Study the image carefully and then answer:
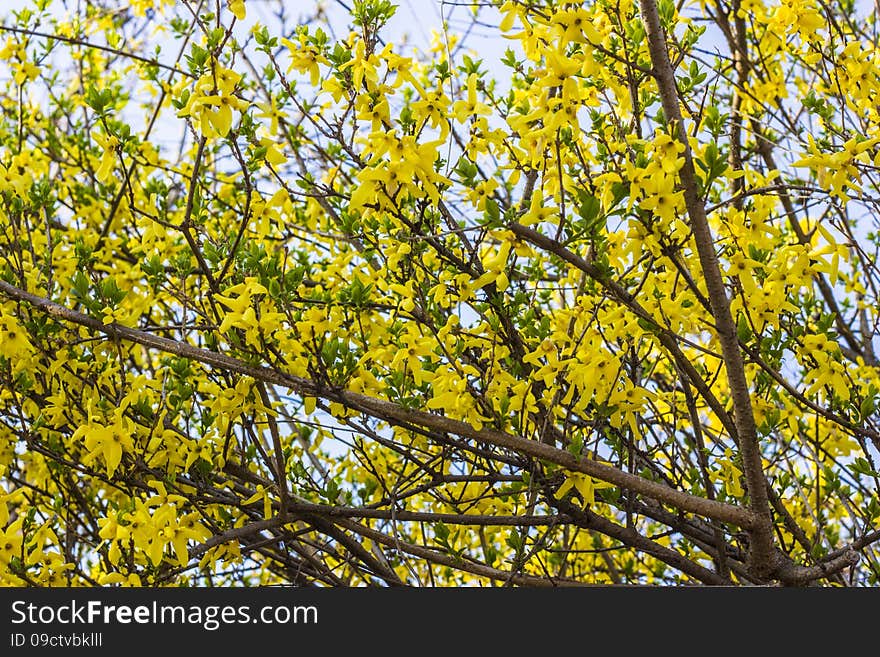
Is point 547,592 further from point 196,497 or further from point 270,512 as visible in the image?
point 196,497

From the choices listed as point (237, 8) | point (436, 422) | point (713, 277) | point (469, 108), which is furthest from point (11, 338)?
point (713, 277)

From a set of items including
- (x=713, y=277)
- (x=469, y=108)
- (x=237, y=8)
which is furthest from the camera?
(x=469, y=108)

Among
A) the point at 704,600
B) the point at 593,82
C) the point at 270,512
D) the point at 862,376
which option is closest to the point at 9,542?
the point at 270,512

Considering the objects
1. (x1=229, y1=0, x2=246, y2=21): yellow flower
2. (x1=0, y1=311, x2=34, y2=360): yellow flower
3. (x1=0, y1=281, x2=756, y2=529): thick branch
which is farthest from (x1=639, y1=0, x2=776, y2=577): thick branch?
(x1=0, y1=311, x2=34, y2=360): yellow flower

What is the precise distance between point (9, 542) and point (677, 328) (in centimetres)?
218

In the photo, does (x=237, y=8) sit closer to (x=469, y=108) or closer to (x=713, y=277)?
(x=469, y=108)

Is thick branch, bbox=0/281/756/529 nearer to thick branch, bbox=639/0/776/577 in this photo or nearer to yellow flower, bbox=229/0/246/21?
thick branch, bbox=639/0/776/577

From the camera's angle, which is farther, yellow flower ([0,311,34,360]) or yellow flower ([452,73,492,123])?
yellow flower ([0,311,34,360])

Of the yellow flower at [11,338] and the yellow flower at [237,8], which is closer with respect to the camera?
the yellow flower at [237,8]

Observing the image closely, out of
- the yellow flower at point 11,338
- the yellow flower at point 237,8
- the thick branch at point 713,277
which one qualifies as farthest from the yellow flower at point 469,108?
the yellow flower at point 11,338

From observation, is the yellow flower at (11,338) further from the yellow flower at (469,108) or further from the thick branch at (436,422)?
the yellow flower at (469,108)

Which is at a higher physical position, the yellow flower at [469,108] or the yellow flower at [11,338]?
the yellow flower at [469,108]

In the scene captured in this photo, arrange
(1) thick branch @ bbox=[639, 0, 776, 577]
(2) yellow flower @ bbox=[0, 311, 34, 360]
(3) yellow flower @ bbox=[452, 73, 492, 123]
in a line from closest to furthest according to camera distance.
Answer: (1) thick branch @ bbox=[639, 0, 776, 577] → (3) yellow flower @ bbox=[452, 73, 492, 123] → (2) yellow flower @ bbox=[0, 311, 34, 360]

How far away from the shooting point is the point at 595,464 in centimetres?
262
